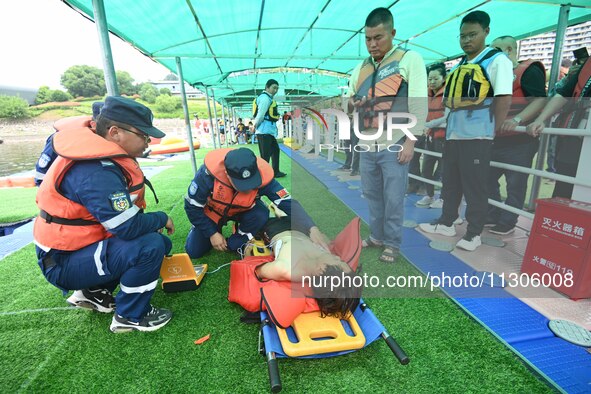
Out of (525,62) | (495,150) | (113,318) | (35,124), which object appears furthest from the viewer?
(35,124)

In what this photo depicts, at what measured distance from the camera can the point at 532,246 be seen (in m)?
2.24

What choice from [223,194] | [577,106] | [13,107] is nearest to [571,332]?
[577,106]

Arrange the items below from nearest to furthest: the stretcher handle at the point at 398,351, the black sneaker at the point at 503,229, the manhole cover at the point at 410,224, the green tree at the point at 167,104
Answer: the stretcher handle at the point at 398,351, the black sneaker at the point at 503,229, the manhole cover at the point at 410,224, the green tree at the point at 167,104

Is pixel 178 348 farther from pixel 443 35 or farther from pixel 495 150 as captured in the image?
pixel 443 35

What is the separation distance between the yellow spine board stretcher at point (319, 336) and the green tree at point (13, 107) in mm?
38241

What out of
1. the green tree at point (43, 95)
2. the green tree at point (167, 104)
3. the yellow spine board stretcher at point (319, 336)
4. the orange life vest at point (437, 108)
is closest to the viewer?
the yellow spine board stretcher at point (319, 336)

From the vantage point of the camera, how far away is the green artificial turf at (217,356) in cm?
146

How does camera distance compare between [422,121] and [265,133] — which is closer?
[422,121]

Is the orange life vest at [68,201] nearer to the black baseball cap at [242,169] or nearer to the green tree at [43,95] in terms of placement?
the black baseball cap at [242,169]

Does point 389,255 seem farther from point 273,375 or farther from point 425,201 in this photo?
point 425,201

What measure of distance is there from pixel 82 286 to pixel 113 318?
273 mm

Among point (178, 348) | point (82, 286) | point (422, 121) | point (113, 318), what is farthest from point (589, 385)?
point (82, 286)

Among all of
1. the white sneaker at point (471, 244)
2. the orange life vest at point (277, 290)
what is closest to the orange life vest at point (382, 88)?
the orange life vest at point (277, 290)

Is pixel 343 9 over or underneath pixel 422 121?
over
